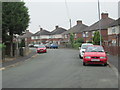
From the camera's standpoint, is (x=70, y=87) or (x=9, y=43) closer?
(x=70, y=87)

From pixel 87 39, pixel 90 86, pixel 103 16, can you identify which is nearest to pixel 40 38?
pixel 87 39

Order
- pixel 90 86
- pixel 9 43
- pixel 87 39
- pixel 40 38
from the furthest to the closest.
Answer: pixel 40 38 < pixel 87 39 < pixel 9 43 < pixel 90 86

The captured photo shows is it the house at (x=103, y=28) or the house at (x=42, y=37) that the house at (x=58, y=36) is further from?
the house at (x=103, y=28)

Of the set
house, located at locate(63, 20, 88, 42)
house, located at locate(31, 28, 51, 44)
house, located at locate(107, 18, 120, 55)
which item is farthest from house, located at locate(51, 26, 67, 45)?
house, located at locate(107, 18, 120, 55)

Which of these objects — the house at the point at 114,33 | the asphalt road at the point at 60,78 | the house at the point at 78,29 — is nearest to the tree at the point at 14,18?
the asphalt road at the point at 60,78

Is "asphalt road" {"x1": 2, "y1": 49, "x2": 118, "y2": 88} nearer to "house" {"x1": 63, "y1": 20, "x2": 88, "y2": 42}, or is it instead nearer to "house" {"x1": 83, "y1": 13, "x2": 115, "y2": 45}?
"house" {"x1": 83, "y1": 13, "x2": 115, "y2": 45}

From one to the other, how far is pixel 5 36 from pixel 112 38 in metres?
26.6

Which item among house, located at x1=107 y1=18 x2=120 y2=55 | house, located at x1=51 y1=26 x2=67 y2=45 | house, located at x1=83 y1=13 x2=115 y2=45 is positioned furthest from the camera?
house, located at x1=51 y1=26 x2=67 y2=45

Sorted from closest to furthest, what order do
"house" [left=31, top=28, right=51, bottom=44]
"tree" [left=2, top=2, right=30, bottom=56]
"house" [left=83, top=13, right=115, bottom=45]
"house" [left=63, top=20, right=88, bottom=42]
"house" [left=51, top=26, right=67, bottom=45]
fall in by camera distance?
"tree" [left=2, top=2, right=30, bottom=56], "house" [left=83, top=13, right=115, bottom=45], "house" [left=63, top=20, right=88, bottom=42], "house" [left=51, top=26, right=67, bottom=45], "house" [left=31, top=28, right=51, bottom=44]

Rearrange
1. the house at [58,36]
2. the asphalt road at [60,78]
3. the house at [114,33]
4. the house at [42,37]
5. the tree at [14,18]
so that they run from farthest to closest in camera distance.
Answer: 1. the house at [42,37]
2. the house at [58,36]
3. the house at [114,33]
4. the tree at [14,18]
5. the asphalt road at [60,78]

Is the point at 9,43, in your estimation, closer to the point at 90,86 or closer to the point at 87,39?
the point at 90,86

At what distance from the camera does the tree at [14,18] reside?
22969mm

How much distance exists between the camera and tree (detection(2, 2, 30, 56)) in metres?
23.0

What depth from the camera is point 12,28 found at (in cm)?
2422
